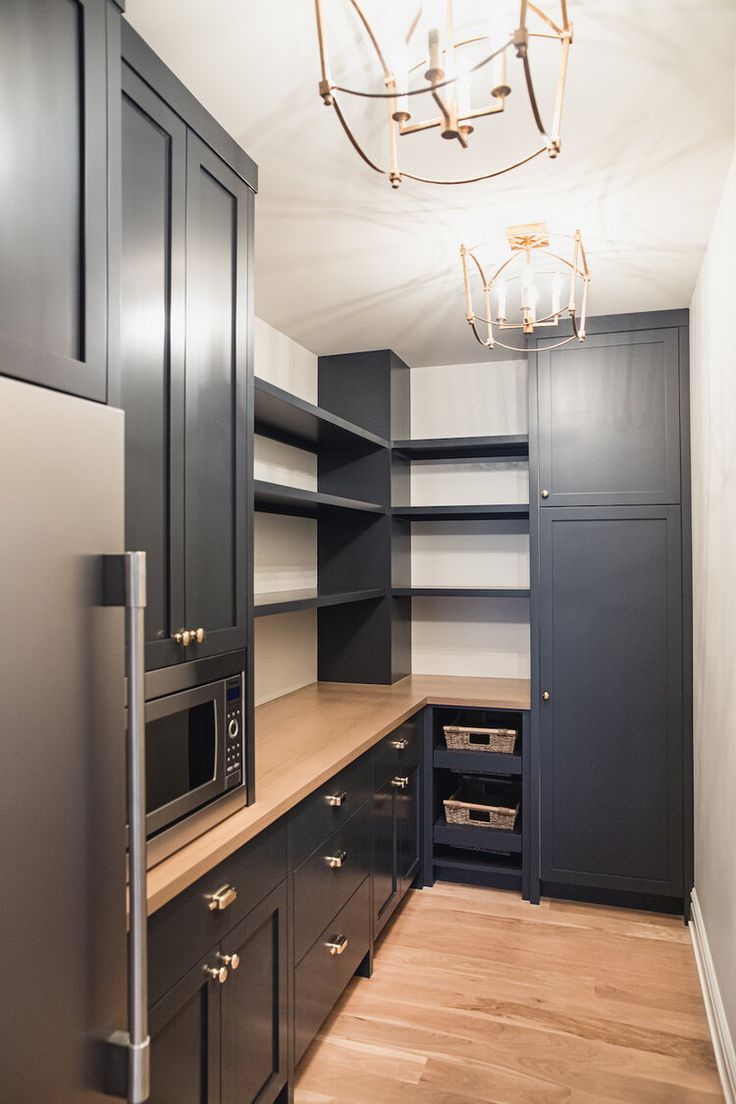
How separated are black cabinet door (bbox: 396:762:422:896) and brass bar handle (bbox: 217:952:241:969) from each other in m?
1.40

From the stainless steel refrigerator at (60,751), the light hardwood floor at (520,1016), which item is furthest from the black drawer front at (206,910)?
the light hardwood floor at (520,1016)

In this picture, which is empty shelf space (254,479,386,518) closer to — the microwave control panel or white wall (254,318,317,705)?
white wall (254,318,317,705)

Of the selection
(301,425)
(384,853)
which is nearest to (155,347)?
(301,425)

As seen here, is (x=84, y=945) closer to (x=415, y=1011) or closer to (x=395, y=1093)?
(x=395, y=1093)

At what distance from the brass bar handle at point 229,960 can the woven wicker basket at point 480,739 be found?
6.08 ft

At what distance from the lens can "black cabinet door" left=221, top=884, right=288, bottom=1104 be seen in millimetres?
1648

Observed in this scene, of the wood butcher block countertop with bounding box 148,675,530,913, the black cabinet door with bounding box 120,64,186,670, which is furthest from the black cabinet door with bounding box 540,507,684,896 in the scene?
the black cabinet door with bounding box 120,64,186,670

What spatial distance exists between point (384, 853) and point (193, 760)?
1447 mm

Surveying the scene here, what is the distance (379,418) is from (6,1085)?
312cm

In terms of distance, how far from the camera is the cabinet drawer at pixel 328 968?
203cm

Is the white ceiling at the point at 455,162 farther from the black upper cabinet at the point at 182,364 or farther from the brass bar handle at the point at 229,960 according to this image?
the brass bar handle at the point at 229,960

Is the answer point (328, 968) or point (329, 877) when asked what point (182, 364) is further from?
point (328, 968)

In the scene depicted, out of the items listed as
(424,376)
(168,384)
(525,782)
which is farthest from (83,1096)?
(424,376)

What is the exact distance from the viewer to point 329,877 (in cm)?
→ 225
